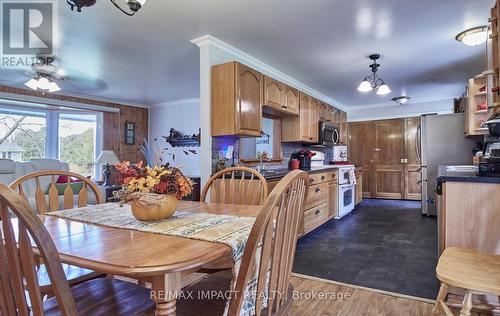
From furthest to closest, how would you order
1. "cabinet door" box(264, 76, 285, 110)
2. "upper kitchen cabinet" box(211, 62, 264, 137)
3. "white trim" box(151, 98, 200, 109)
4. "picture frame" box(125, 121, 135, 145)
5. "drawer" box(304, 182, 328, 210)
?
"picture frame" box(125, 121, 135, 145) → "white trim" box(151, 98, 200, 109) → "drawer" box(304, 182, 328, 210) → "cabinet door" box(264, 76, 285, 110) → "upper kitchen cabinet" box(211, 62, 264, 137)

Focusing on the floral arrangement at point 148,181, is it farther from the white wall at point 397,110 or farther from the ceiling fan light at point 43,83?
the white wall at point 397,110

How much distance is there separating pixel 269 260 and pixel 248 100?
2.32 meters

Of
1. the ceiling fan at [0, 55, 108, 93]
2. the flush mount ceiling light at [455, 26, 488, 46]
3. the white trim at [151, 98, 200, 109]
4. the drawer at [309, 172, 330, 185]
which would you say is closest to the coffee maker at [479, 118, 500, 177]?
the flush mount ceiling light at [455, 26, 488, 46]

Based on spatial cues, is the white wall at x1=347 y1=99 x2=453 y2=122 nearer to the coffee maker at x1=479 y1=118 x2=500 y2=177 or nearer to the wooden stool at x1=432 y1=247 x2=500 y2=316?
the coffee maker at x1=479 y1=118 x2=500 y2=177

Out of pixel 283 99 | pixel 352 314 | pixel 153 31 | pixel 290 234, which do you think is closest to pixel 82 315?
pixel 290 234

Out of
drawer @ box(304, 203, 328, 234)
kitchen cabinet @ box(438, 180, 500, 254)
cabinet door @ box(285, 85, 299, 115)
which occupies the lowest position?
drawer @ box(304, 203, 328, 234)

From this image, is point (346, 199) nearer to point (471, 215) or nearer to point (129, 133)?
point (471, 215)

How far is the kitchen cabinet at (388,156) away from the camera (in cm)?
623

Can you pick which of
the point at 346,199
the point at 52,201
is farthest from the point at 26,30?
the point at 346,199

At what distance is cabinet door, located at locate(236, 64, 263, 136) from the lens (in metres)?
2.83

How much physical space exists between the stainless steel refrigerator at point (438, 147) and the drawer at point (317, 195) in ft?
5.97

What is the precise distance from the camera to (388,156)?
6.50 meters

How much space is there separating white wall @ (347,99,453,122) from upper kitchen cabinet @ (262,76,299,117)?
10.9ft

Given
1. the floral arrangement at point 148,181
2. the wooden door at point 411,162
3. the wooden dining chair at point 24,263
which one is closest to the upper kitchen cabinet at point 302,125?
the wooden door at point 411,162
